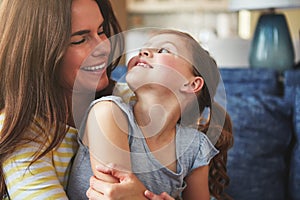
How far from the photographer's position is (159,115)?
94 centimetres

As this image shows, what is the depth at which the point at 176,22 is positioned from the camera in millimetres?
5316

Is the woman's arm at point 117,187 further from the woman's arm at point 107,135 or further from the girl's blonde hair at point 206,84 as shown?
the girl's blonde hair at point 206,84

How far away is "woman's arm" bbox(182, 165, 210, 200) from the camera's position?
1.07m

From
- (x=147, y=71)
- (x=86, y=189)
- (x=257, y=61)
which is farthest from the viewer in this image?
(x=257, y=61)

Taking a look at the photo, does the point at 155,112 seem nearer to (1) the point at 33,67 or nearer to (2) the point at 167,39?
(2) the point at 167,39

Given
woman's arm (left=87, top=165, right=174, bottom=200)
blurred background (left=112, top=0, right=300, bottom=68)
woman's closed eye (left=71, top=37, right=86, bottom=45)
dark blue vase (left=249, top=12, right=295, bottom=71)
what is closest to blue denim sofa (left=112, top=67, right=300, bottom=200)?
dark blue vase (left=249, top=12, right=295, bottom=71)

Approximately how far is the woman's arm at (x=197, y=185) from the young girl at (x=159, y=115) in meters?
0.05

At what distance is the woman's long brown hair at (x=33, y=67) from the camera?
966 millimetres

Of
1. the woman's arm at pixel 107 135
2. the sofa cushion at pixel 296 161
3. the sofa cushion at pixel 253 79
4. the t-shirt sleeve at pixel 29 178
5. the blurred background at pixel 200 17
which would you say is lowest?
the blurred background at pixel 200 17

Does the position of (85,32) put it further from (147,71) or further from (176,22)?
(176,22)

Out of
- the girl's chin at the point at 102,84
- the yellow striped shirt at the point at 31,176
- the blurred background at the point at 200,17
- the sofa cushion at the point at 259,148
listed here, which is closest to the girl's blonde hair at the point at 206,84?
the girl's chin at the point at 102,84

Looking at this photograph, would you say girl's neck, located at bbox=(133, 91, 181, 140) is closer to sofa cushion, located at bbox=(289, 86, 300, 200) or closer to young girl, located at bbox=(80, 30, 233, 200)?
young girl, located at bbox=(80, 30, 233, 200)

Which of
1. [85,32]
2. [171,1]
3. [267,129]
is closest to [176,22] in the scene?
[171,1]

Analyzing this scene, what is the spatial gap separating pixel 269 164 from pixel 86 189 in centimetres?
88
